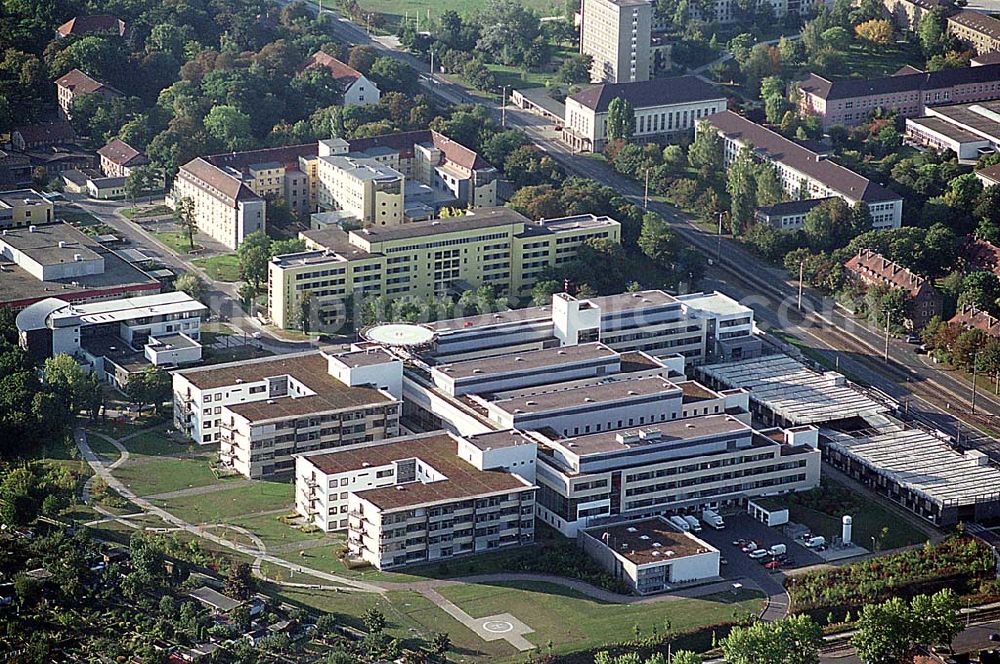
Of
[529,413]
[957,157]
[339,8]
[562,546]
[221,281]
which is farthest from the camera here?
[339,8]

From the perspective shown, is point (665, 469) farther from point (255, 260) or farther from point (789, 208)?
point (789, 208)

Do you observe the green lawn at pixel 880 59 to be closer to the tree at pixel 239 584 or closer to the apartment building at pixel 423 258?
the apartment building at pixel 423 258

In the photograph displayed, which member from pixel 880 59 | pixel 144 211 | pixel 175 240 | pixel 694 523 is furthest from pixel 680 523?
pixel 880 59

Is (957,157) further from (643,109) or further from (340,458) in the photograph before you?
(340,458)

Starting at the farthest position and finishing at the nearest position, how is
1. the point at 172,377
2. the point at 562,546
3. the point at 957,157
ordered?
the point at 957,157
the point at 172,377
the point at 562,546

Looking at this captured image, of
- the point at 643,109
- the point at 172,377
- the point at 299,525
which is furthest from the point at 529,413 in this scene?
the point at 643,109

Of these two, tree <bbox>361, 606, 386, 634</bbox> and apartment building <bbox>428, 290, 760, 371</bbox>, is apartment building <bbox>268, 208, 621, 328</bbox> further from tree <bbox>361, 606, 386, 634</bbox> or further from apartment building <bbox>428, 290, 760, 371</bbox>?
tree <bbox>361, 606, 386, 634</bbox>

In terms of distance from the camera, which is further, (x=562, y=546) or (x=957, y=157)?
(x=957, y=157)
